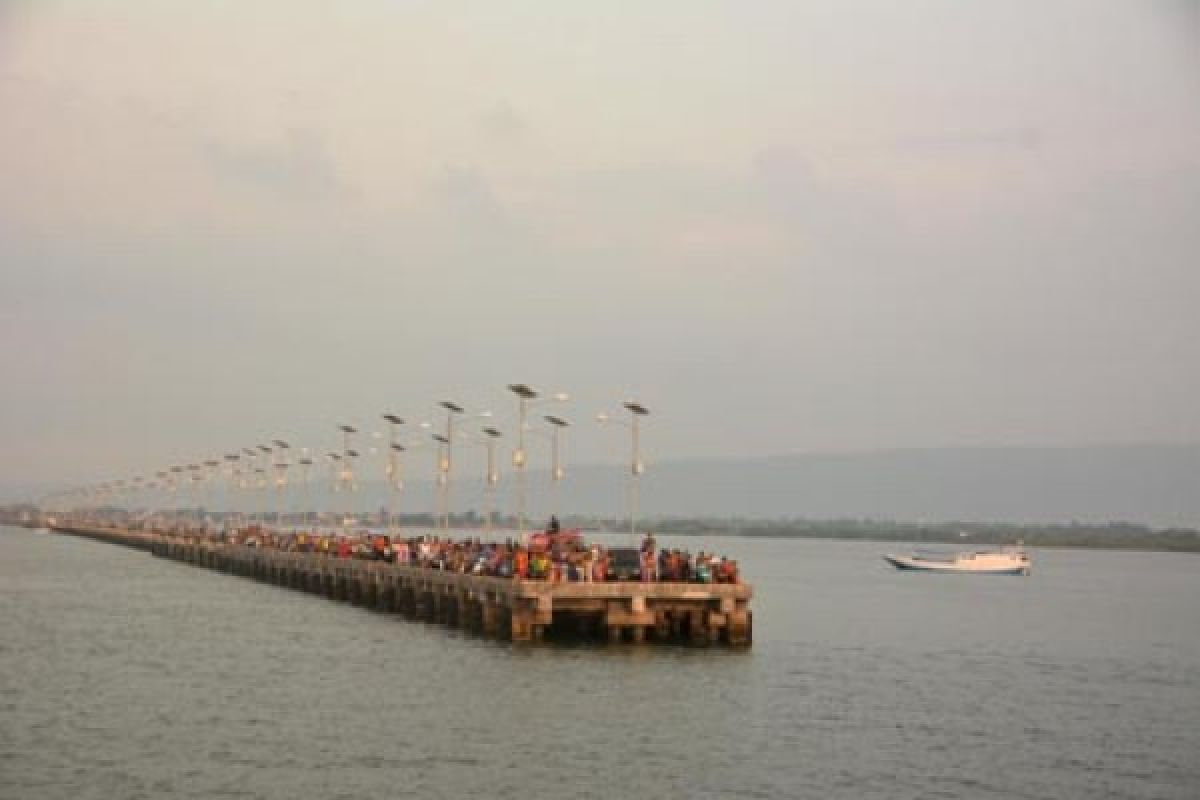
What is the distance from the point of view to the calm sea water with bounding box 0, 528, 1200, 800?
120 ft

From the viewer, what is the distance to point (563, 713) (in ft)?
148

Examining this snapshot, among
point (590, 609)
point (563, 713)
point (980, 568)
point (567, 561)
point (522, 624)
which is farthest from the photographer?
point (980, 568)

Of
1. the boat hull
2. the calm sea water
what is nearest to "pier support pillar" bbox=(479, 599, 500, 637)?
the calm sea water

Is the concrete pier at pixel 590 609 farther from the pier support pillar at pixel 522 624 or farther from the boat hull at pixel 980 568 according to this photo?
the boat hull at pixel 980 568

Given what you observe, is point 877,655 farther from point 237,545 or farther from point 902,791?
point 237,545

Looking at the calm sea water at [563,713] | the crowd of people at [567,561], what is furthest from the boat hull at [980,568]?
the crowd of people at [567,561]

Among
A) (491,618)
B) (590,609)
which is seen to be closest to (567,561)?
(491,618)

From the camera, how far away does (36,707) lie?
45.3 meters

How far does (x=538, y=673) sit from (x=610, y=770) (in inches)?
578

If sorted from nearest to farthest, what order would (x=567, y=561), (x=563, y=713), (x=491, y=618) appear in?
1. (x=563, y=713)
2. (x=491, y=618)
3. (x=567, y=561)

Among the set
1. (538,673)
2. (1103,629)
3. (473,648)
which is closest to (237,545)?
(1103,629)

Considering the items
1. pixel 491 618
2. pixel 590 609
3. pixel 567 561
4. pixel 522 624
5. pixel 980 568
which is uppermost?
pixel 980 568

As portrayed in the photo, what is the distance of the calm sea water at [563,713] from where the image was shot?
36.7 metres

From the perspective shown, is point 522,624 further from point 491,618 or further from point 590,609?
point 491,618
